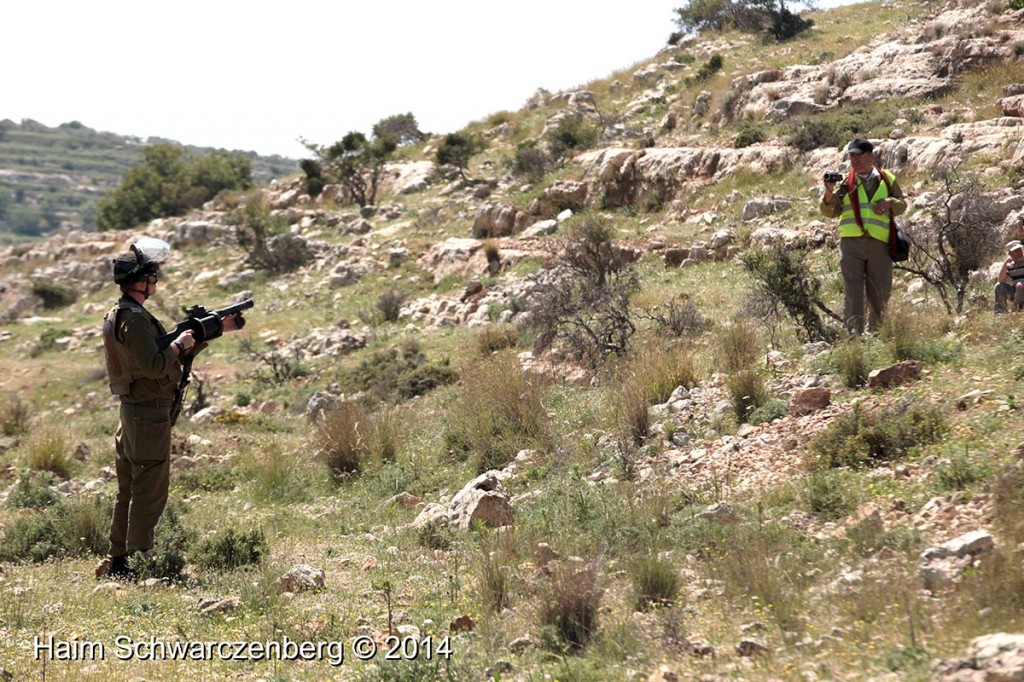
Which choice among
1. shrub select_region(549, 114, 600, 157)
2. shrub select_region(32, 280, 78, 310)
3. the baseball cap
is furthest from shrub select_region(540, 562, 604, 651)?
shrub select_region(32, 280, 78, 310)

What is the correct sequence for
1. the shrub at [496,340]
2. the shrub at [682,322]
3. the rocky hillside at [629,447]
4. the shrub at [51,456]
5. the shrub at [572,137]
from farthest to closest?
the shrub at [572,137] < the shrub at [496,340] < the shrub at [682,322] < the shrub at [51,456] < the rocky hillside at [629,447]

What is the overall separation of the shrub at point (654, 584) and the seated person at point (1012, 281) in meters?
4.76

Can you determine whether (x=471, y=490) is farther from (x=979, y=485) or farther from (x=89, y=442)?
(x=89, y=442)

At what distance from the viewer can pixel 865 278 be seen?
7.35 m

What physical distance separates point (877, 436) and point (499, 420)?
3.43m

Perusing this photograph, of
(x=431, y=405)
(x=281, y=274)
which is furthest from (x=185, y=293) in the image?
(x=431, y=405)

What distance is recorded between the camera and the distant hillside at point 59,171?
110688 millimetres

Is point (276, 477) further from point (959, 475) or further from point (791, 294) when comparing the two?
point (959, 475)

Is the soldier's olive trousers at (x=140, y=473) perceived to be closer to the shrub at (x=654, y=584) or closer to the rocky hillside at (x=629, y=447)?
the rocky hillside at (x=629, y=447)

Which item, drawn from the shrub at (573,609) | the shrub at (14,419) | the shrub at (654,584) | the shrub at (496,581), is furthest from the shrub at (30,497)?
the shrub at (654,584)

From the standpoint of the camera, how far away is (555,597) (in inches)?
152

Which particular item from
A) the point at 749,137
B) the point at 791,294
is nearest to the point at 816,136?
the point at 749,137

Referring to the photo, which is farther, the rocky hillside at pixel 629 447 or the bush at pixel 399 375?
the bush at pixel 399 375

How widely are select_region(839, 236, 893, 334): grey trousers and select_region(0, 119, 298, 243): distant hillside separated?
96.4 metres
